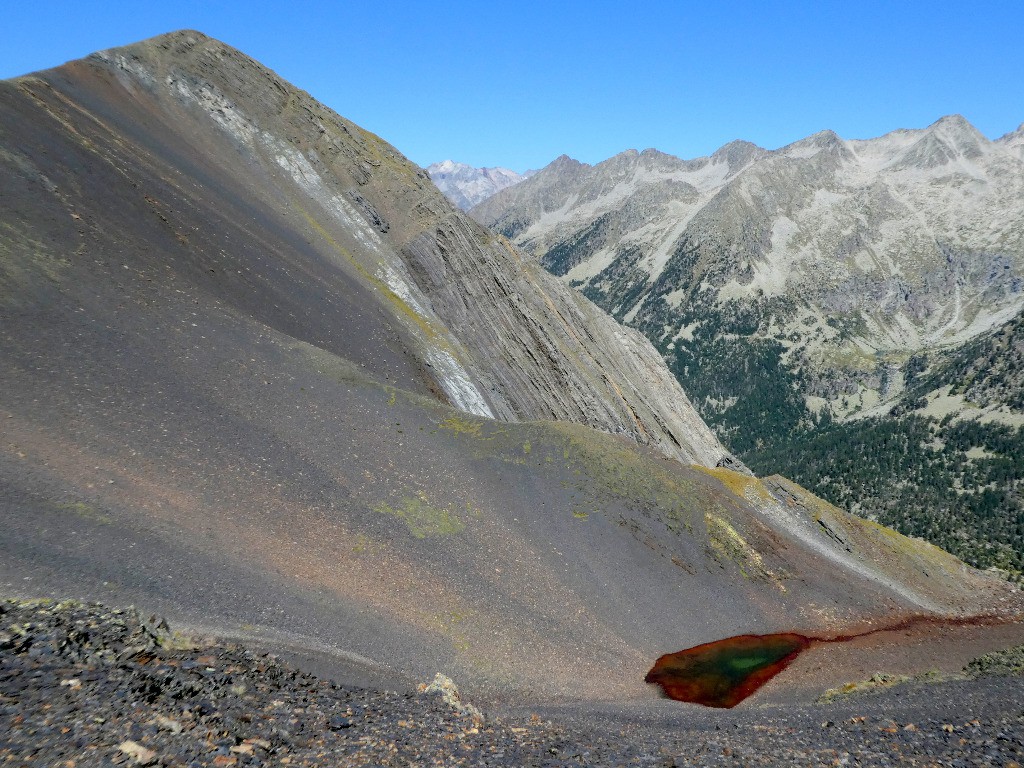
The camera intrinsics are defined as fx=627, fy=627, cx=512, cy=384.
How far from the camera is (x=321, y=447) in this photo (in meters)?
36.6

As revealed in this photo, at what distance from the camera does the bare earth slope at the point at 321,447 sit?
A: 27.0 metres

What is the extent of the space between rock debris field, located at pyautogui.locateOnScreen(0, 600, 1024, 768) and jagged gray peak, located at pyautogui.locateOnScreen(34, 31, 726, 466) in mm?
34297

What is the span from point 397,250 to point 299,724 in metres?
60.4

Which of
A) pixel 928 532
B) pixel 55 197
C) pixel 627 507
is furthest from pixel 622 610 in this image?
pixel 928 532

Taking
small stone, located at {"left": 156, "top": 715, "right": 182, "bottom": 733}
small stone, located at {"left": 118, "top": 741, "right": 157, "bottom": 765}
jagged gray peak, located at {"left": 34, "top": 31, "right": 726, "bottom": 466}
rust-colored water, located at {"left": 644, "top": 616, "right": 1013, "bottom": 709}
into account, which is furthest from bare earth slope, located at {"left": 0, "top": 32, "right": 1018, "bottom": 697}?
small stone, located at {"left": 118, "top": 741, "right": 157, "bottom": 765}

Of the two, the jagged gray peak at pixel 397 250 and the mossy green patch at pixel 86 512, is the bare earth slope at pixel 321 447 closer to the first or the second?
the mossy green patch at pixel 86 512

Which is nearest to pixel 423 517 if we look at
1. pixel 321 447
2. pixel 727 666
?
pixel 321 447

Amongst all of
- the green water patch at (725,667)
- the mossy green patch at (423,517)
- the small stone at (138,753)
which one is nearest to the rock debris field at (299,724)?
the small stone at (138,753)

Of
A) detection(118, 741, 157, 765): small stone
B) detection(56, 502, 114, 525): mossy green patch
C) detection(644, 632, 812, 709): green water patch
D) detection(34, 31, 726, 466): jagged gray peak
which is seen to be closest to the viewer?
detection(118, 741, 157, 765): small stone

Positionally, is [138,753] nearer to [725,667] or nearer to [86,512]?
[86,512]

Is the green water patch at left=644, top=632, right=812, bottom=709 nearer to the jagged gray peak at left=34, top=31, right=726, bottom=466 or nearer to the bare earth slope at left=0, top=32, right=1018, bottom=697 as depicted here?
the bare earth slope at left=0, top=32, right=1018, bottom=697

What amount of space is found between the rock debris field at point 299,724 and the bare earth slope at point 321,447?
237 inches

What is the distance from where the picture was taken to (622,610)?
3753 centimetres

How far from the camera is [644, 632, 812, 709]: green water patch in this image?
33.7 meters
